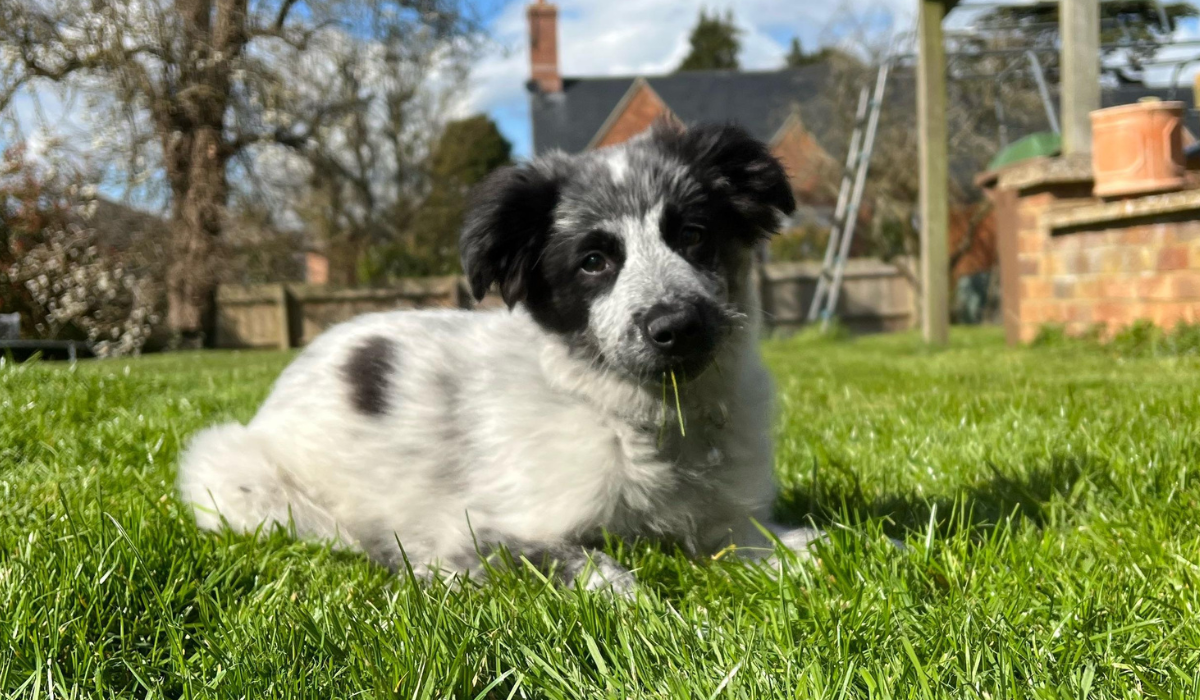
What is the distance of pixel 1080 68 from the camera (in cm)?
812

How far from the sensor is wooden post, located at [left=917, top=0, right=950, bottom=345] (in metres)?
8.65

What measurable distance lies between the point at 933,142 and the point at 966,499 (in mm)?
6967

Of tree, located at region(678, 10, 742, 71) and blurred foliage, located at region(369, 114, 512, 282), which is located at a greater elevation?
tree, located at region(678, 10, 742, 71)

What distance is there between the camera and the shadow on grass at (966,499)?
253 centimetres

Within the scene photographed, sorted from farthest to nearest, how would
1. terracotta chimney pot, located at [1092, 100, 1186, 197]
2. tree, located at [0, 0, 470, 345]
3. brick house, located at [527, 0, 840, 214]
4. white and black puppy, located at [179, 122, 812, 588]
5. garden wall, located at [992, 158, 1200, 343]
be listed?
1. brick house, located at [527, 0, 840, 214]
2. tree, located at [0, 0, 470, 345]
3. terracotta chimney pot, located at [1092, 100, 1186, 197]
4. garden wall, located at [992, 158, 1200, 343]
5. white and black puppy, located at [179, 122, 812, 588]

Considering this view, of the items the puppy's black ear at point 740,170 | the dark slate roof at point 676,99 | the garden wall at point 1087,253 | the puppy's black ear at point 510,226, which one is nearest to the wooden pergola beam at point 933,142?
the garden wall at point 1087,253

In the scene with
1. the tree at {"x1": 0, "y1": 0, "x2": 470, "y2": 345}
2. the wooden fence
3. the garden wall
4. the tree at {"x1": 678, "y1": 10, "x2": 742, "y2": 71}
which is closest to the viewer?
the garden wall

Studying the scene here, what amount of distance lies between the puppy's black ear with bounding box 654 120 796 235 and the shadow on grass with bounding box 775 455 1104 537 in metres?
0.85

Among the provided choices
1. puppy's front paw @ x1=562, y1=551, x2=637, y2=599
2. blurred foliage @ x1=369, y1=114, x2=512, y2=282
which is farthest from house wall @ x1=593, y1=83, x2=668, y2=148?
puppy's front paw @ x1=562, y1=551, x2=637, y2=599

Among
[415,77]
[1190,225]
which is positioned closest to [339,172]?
[415,77]

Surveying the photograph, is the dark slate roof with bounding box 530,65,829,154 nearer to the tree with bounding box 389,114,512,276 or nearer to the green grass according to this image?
the tree with bounding box 389,114,512,276

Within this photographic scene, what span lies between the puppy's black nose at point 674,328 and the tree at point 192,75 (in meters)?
15.0

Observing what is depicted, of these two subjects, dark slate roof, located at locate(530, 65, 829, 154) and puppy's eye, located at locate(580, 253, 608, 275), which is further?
dark slate roof, located at locate(530, 65, 829, 154)

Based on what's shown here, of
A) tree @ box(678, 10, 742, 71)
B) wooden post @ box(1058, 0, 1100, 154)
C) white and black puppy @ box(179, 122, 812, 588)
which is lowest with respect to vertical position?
white and black puppy @ box(179, 122, 812, 588)
